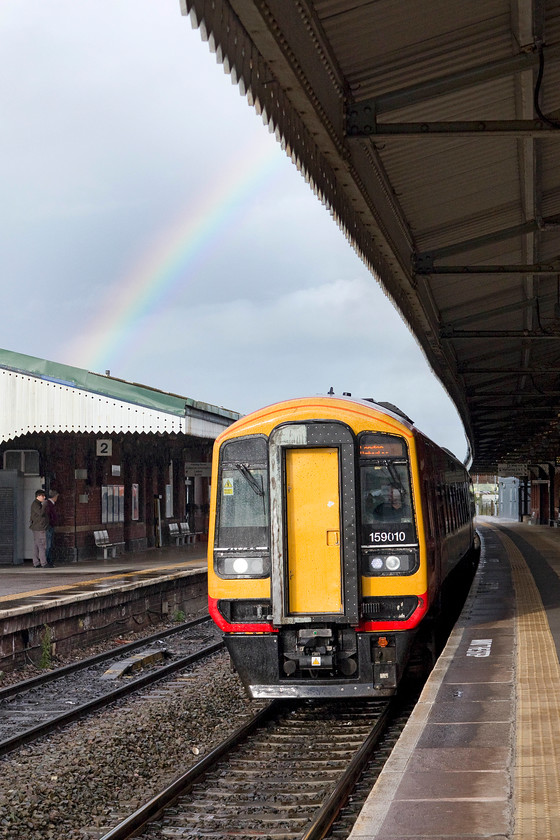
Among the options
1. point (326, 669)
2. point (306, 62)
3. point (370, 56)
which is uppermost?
point (370, 56)

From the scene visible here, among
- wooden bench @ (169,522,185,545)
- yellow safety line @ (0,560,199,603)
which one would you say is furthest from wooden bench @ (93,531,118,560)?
wooden bench @ (169,522,185,545)

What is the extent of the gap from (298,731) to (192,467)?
18.2 metres

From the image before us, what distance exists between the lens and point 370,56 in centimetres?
743

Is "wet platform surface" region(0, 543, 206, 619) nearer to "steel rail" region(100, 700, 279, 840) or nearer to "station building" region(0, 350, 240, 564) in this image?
"station building" region(0, 350, 240, 564)

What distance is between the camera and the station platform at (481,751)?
4.58 meters

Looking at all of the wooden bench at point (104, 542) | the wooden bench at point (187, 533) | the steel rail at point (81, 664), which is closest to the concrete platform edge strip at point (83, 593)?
the steel rail at point (81, 664)

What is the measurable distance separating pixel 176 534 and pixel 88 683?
684 inches

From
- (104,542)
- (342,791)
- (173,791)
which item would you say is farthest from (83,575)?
(342,791)

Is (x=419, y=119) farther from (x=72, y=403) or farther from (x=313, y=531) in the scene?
(x=72, y=403)

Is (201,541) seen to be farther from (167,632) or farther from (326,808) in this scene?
(326,808)

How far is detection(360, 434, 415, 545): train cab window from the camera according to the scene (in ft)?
29.4

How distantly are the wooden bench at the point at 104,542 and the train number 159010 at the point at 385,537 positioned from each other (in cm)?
1489

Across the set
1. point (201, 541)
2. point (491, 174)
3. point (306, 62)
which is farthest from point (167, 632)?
point (201, 541)

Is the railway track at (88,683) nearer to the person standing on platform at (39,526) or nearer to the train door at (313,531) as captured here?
the train door at (313,531)
